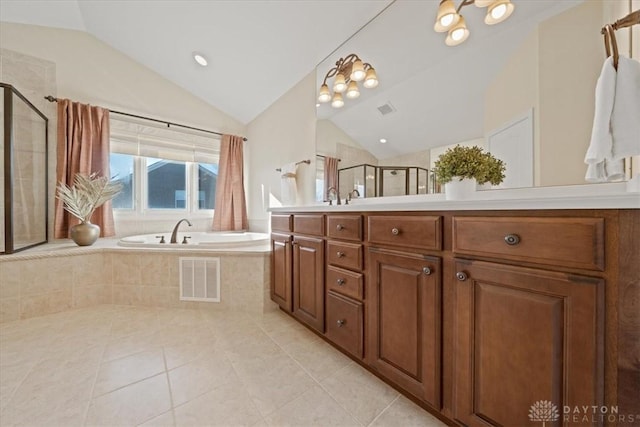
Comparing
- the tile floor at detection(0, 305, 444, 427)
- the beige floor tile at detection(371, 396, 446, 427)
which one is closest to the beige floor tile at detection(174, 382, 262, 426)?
the tile floor at detection(0, 305, 444, 427)

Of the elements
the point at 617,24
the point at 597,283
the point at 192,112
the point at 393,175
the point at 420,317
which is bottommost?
the point at 420,317

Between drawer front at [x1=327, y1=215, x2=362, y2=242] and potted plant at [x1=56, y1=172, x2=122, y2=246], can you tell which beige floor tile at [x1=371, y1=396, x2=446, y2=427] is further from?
potted plant at [x1=56, y1=172, x2=122, y2=246]

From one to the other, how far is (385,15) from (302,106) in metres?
1.16

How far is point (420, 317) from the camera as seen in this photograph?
41.1 inches

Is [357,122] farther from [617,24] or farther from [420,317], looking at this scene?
[420,317]

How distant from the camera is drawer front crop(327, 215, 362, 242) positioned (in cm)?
134

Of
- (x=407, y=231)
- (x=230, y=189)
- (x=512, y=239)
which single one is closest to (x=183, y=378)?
(x=407, y=231)

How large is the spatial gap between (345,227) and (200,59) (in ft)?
8.64

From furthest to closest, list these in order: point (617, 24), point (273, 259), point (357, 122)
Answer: point (273, 259) < point (357, 122) < point (617, 24)

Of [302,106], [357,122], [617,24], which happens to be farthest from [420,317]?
[302,106]

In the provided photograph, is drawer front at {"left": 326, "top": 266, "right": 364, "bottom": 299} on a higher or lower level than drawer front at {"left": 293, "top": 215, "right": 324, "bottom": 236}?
lower

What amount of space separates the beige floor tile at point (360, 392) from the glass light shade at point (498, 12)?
6.24 feet

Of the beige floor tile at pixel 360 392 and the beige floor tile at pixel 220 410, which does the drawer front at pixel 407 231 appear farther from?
the beige floor tile at pixel 220 410

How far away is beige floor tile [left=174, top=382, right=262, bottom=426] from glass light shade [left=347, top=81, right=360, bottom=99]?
2.10m
